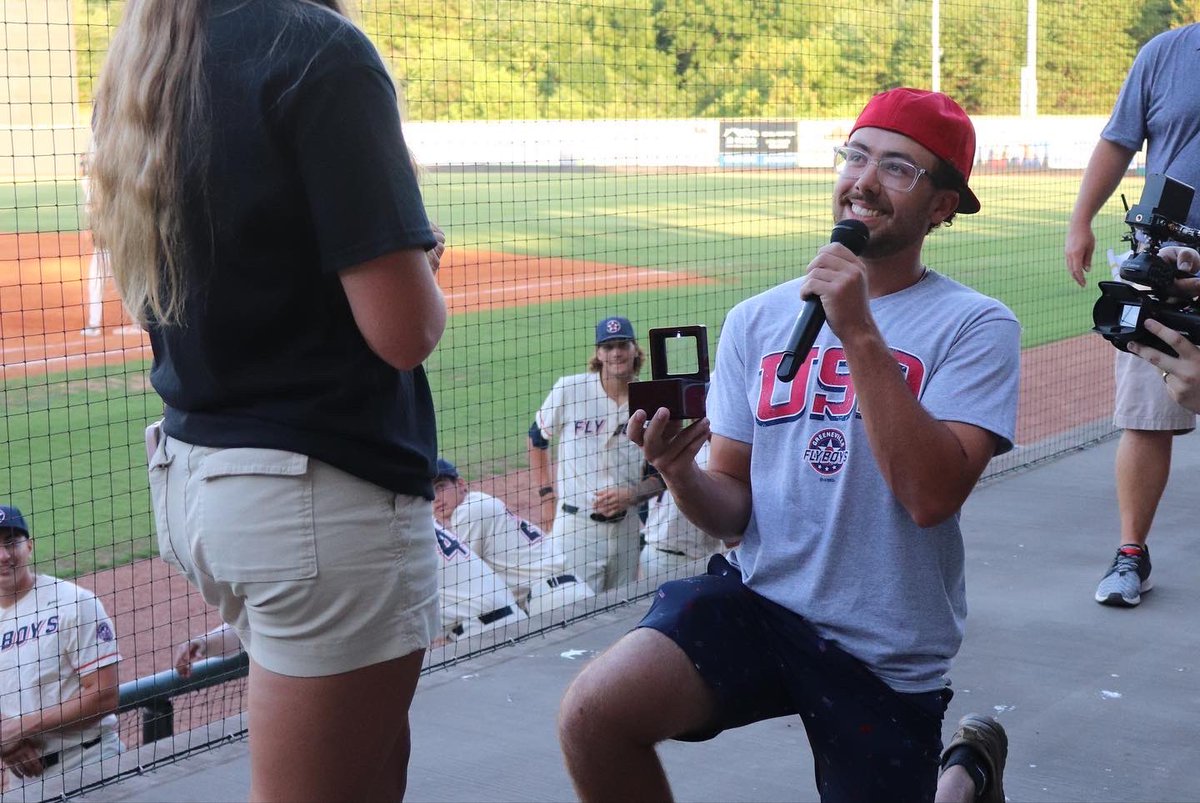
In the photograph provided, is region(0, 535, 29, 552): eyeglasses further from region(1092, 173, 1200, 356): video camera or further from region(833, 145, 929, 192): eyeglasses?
region(1092, 173, 1200, 356): video camera

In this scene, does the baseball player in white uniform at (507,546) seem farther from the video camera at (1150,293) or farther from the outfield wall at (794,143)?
the outfield wall at (794,143)

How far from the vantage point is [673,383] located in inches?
86.2

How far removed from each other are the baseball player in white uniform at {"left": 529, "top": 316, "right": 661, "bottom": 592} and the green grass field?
1.89 meters

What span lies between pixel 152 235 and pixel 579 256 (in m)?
19.4

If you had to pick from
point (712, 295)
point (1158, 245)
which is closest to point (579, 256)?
point (712, 295)

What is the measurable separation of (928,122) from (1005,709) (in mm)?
1894

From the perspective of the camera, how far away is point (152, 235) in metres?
1.66

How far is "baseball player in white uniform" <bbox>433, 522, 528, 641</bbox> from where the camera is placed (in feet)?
15.8

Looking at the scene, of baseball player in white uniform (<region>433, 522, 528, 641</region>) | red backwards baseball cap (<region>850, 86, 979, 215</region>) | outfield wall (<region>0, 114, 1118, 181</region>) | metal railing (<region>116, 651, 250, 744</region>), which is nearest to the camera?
red backwards baseball cap (<region>850, 86, 979, 215</region>)

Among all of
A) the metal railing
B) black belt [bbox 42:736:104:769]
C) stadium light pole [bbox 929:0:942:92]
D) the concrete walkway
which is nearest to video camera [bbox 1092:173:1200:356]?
the concrete walkway

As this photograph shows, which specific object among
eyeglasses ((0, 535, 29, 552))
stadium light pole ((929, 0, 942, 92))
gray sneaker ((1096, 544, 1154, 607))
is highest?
stadium light pole ((929, 0, 942, 92))

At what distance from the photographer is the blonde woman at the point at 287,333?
1617 millimetres

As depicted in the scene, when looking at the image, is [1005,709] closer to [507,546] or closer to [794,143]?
[507,546]

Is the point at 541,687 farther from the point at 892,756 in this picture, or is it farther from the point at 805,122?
the point at 805,122
